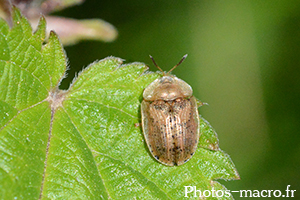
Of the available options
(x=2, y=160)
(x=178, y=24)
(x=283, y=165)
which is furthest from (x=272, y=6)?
(x=2, y=160)

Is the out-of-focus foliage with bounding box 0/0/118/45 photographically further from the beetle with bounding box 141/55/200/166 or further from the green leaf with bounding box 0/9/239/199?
the beetle with bounding box 141/55/200/166

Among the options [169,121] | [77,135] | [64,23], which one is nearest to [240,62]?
[169,121]

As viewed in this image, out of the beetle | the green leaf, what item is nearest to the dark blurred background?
the beetle

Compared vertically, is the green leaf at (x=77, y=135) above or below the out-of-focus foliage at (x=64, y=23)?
below

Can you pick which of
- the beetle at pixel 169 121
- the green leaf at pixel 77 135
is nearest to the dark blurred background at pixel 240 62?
the beetle at pixel 169 121

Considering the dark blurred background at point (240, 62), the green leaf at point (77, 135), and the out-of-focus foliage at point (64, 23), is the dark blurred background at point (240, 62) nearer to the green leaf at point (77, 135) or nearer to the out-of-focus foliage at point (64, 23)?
the out-of-focus foliage at point (64, 23)

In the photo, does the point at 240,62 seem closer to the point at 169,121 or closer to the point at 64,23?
the point at 169,121
